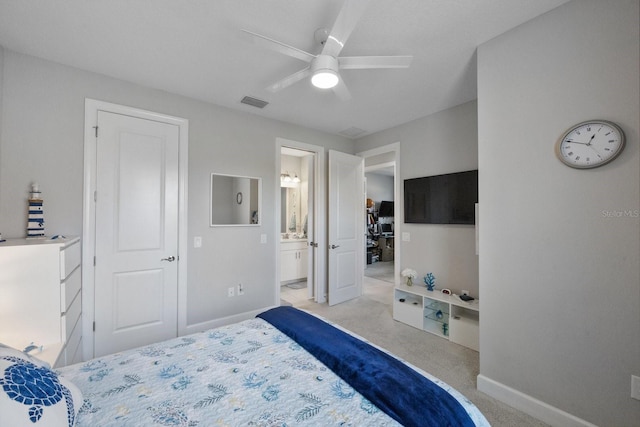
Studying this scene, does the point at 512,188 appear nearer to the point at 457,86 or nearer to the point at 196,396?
the point at 457,86

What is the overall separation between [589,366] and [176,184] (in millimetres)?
3537

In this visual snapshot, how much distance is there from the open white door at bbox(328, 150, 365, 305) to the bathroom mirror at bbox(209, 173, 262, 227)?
1.12 meters

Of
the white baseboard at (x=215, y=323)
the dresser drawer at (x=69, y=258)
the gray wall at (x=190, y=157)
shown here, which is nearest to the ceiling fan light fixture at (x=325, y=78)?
the gray wall at (x=190, y=157)

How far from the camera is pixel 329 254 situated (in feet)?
12.8

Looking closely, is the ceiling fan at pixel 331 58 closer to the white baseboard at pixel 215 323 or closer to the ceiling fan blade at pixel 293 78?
the ceiling fan blade at pixel 293 78

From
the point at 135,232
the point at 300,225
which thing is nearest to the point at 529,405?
the point at 135,232

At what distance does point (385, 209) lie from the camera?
25.7 ft

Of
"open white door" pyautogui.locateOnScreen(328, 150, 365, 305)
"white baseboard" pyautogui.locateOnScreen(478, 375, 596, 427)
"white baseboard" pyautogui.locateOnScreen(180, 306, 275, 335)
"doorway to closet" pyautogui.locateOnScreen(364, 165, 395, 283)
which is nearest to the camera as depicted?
"white baseboard" pyautogui.locateOnScreen(478, 375, 596, 427)

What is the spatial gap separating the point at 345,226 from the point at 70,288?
10.3 ft

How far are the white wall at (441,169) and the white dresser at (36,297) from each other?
3.40 meters

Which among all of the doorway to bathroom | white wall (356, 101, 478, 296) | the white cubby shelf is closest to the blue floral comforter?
the white cubby shelf

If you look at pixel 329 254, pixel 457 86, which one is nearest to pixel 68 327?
pixel 329 254

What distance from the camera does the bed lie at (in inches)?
37.8

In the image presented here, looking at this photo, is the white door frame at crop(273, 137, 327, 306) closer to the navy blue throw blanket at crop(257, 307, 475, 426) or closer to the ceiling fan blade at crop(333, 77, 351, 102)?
the ceiling fan blade at crop(333, 77, 351, 102)
